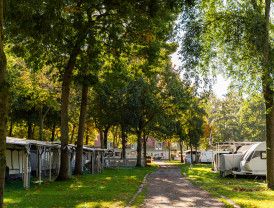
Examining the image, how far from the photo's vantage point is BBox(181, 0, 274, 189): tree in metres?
12.8

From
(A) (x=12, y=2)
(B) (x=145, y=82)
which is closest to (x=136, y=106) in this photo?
(B) (x=145, y=82)

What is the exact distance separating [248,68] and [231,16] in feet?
7.69

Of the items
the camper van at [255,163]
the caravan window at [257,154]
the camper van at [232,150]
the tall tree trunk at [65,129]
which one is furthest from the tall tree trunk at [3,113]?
the camper van at [232,150]

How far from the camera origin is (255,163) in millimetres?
19312

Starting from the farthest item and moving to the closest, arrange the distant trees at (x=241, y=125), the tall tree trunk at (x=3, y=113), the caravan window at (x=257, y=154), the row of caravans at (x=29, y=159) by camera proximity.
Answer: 1. the distant trees at (x=241, y=125)
2. the caravan window at (x=257, y=154)
3. the row of caravans at (x=29, y=159)
4. the tall tree trunk at (x=3, y=113)

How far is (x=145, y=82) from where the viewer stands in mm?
34844

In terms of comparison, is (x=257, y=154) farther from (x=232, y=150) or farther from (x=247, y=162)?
(x=232, y=150)

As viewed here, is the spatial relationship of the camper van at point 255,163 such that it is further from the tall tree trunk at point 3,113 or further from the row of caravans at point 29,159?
the tall tree trunk at point 3,113

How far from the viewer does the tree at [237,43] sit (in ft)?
41.9

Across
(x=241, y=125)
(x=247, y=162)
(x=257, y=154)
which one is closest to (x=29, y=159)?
(x=247, y=162)

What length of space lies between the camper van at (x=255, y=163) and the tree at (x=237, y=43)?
5.31 meters

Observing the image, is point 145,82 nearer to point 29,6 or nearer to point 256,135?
point 29,6

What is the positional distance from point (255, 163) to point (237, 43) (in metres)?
9.12

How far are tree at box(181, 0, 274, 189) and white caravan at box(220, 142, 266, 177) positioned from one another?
5.34 meters
